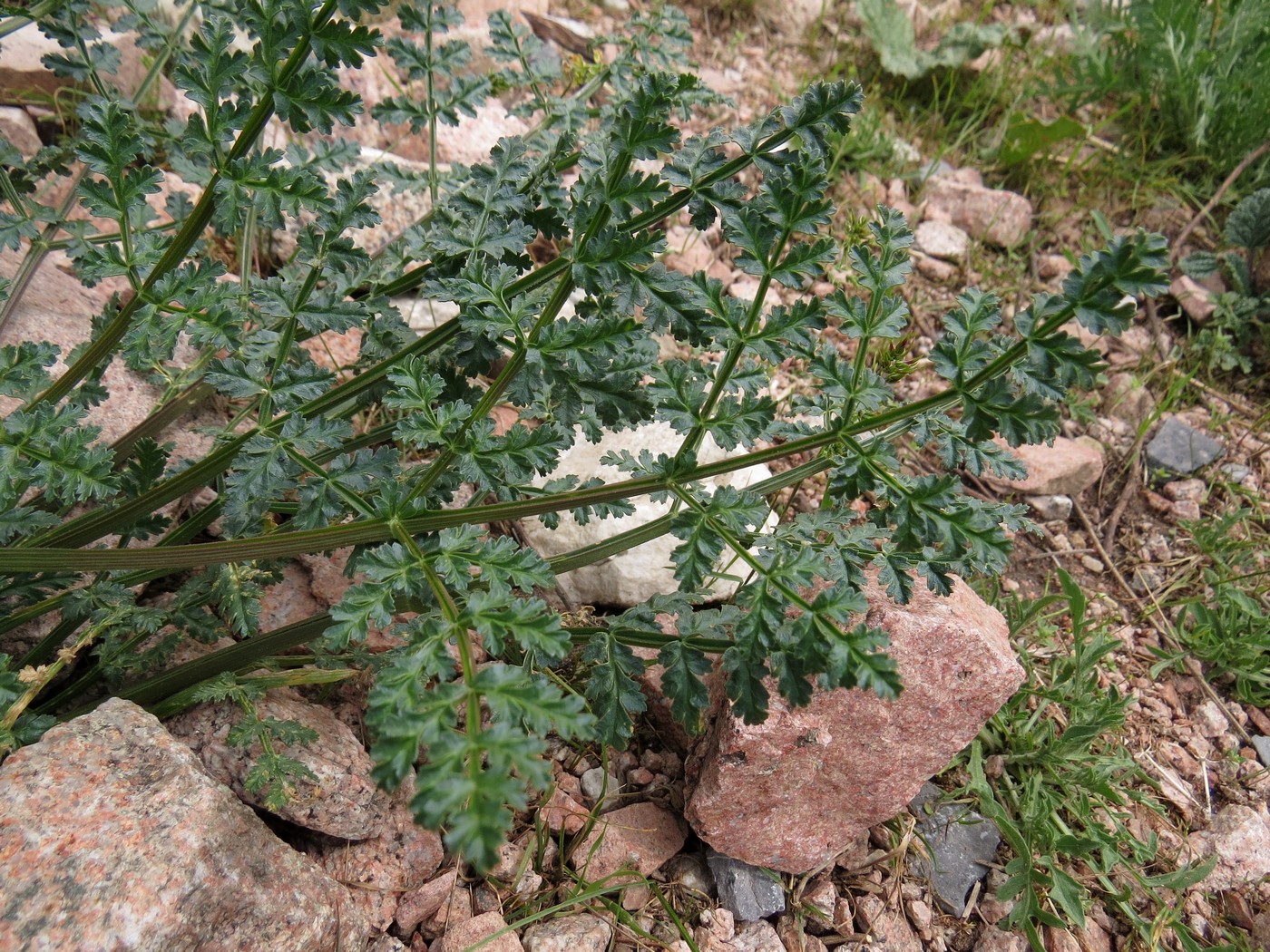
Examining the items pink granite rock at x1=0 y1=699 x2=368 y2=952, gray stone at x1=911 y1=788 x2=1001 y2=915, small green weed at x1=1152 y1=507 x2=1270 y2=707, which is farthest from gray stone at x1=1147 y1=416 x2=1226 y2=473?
pink granite rock at x1=0 y1=699 x2=368 y2=952

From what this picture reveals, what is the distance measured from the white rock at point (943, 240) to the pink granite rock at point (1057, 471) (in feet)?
3.35

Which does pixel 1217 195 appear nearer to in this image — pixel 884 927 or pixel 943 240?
pixel 943 240

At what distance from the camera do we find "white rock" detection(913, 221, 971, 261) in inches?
164

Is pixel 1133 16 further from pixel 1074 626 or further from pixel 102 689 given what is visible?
pixel 102 689

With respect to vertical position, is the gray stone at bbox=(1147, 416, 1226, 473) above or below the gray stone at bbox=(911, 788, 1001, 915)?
above

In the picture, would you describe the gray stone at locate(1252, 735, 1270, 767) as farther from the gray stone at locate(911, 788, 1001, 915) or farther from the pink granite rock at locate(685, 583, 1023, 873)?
the pink granite rock at locate(685, 583, 1023, 873)

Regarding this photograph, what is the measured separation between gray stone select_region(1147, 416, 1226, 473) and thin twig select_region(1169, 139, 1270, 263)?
0.94 meters

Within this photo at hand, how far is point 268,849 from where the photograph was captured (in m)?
2.13

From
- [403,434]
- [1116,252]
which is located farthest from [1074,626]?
[403,434]

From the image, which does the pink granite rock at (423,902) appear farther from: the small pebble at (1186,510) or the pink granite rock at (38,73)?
the pink granite rock at (38,73)

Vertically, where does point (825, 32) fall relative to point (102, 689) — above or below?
above

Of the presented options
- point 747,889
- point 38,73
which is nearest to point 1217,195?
point 747,889

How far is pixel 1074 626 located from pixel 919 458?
0.90m

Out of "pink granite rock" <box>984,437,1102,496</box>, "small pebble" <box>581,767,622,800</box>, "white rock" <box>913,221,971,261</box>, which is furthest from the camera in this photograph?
"white rock" <box>913,221,971,261</box>
